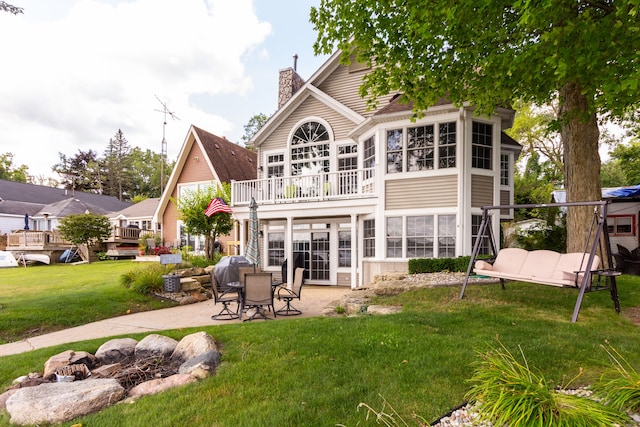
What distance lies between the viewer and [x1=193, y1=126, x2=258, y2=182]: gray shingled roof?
65.8 feet

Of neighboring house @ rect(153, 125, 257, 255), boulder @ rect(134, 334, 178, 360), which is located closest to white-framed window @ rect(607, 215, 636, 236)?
boulder @ rect(134, 334, 178, 360)

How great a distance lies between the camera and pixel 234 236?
19.4 meters

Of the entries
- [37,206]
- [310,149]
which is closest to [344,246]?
[310,149]

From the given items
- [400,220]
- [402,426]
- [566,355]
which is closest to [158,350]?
[402,426]

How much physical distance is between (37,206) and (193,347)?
1500 inches

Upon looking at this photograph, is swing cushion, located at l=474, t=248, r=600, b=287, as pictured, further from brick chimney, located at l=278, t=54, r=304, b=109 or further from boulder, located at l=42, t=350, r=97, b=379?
brick chimney, located at l=278, t=54, r=304, b=109

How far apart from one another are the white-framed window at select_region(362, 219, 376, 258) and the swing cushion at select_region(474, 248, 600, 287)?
5.10 m

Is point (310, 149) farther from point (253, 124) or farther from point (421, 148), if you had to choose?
point (253, 124)

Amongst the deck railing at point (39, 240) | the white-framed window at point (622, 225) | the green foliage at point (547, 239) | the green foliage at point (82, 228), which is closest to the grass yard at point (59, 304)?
the green foliage at point (82, 228)

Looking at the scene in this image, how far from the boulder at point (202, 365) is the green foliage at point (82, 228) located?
69.5 feet

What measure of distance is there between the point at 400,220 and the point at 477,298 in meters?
4.52

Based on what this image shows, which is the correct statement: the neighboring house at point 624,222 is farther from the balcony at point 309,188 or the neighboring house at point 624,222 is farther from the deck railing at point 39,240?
the deck railing at point 39,240

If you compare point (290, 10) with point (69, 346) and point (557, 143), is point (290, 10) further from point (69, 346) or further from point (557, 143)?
point (557, 143)

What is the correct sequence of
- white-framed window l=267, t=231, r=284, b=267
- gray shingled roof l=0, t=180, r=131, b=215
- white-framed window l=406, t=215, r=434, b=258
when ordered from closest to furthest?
1. white-framed window l=406, t=215, r=434, b=258
2. white-framed window l=267, t=231, r=284, b=267
3. gray shingled roof l=0, t=180, r=131, b=215
